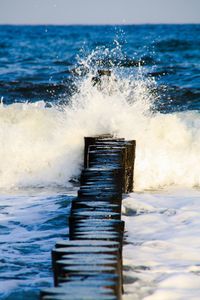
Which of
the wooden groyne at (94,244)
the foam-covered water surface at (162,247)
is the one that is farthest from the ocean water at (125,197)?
the wooden groyne at (94,244)

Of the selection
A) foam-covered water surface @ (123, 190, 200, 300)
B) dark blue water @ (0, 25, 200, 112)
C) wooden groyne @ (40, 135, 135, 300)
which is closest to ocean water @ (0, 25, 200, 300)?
foam-covered water surface @ (123, 190, 200, 300)

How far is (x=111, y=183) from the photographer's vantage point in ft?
16.4

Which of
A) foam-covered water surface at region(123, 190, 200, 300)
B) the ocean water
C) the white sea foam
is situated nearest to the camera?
foam-covered water surface at region(123, 190, 200, 300)

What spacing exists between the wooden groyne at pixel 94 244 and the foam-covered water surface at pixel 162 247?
419 mm

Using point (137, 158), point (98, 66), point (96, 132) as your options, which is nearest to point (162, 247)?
point (96, 132)

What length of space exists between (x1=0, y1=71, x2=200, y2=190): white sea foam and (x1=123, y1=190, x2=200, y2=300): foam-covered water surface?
103cm

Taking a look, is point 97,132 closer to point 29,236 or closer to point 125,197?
point 125,197

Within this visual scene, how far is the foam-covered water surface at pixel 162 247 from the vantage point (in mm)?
3812

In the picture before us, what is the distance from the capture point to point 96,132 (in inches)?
291

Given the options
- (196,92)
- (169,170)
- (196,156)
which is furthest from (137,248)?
(196,92)

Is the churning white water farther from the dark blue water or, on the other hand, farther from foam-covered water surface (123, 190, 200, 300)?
the dark blue water

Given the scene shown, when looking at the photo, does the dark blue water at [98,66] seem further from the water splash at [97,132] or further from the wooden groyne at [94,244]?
the wooden groyne at [94,244]

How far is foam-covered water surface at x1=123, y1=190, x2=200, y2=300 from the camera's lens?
12.5 ft

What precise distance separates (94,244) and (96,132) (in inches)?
161
